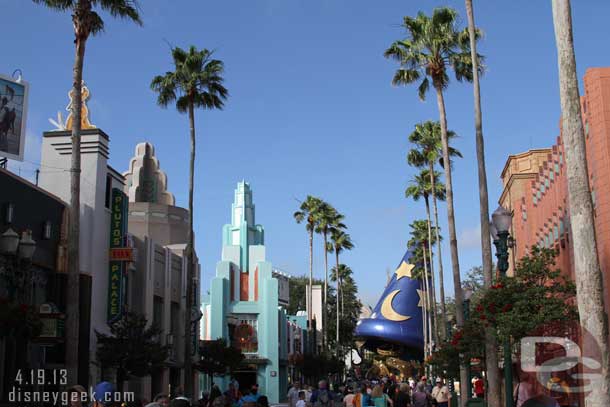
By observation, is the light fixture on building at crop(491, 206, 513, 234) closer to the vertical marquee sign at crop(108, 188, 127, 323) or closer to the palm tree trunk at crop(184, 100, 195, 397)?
the palm tree trunk at crop(184, 100, 195, 397)

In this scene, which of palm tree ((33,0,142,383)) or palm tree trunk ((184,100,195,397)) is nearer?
palm tree ((33,0,142,383))

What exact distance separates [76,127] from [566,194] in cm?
2003

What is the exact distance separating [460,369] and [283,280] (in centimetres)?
3865

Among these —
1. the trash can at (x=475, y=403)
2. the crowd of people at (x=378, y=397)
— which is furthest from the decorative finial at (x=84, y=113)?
the trash can at (x=475, y=403)

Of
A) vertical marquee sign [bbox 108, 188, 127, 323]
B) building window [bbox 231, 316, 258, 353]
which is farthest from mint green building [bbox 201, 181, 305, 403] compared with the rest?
vertical marquee sign [bbox 108, 188, 127, 323]

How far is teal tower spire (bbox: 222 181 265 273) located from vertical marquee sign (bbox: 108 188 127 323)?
28947 mm

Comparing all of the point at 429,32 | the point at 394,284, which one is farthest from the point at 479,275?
the point at 429,32

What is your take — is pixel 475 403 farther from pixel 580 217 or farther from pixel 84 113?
pixel 84 113

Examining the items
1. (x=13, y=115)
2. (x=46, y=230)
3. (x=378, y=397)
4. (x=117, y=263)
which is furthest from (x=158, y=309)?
(x=378, y=397)

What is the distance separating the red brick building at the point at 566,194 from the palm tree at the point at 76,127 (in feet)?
49.3

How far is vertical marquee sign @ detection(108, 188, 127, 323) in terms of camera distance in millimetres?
31234

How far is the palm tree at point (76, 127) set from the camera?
19391 millimetres

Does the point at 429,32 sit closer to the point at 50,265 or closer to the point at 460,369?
the point at 460,369

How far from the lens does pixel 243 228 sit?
62656mm
